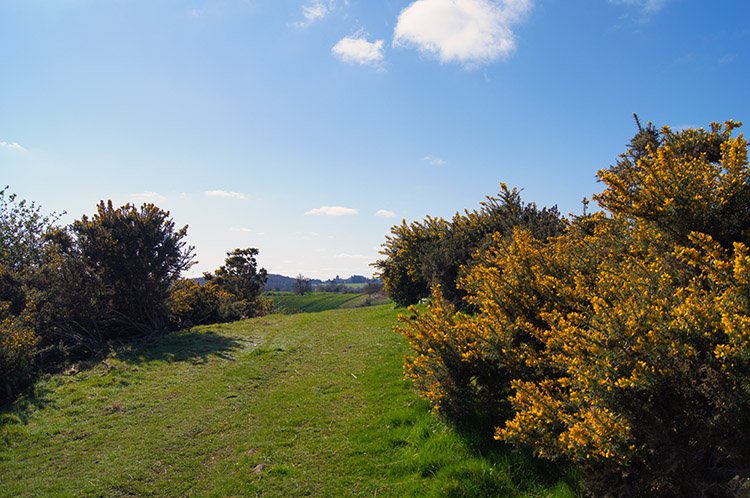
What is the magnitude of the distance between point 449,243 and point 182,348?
9721 millimetres

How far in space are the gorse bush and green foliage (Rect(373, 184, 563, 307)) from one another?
3.26m

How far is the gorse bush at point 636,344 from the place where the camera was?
2.57 meters

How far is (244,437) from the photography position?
5.93 metres

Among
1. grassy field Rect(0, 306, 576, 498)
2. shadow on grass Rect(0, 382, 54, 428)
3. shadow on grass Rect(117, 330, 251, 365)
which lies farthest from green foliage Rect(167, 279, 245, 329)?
shadow on grass Rect(0, 382, 54, 428)

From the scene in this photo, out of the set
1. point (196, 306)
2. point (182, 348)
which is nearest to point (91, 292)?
point (182, 348)

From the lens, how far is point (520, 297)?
4.71 m

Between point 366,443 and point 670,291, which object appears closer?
point 670,291

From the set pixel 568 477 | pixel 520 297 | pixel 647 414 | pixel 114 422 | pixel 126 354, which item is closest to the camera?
pixel 647 414

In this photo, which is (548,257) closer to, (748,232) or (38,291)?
(748,232)

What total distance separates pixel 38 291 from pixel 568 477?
576 inches

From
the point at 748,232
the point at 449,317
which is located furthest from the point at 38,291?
the point at 748,232

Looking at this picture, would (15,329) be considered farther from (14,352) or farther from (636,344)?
(636,344)

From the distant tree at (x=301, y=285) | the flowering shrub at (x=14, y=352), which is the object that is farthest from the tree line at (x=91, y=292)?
the distant tree at (x=301, y=285)

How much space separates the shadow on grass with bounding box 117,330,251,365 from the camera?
33.9ft
